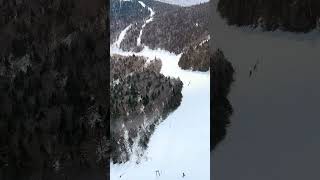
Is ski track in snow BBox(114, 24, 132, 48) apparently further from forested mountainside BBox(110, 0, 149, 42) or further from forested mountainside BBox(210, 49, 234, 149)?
forested mountainside BBox(210, 49, 234, 149)

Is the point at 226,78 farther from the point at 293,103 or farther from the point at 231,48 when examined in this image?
the point at 293,103

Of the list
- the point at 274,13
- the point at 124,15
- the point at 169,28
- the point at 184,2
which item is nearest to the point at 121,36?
the point at 124,15

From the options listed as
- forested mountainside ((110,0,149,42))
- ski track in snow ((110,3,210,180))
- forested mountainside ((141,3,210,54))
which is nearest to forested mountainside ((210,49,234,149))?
ski track in snow ((110,3,210,180))

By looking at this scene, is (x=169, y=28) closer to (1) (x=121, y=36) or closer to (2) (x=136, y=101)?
(1) (x=121, y=36)

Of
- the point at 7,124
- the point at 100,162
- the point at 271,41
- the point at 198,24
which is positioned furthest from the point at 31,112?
the point at 271,41

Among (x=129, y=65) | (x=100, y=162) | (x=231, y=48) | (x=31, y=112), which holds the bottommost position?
(x=100, y=162)

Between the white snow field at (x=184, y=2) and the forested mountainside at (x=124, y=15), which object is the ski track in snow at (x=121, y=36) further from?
the white snow field at (x=184, y=2)

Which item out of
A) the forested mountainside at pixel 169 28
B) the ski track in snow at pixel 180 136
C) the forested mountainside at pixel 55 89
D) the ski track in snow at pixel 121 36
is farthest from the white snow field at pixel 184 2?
the forested mountainside at pixel 55 89
